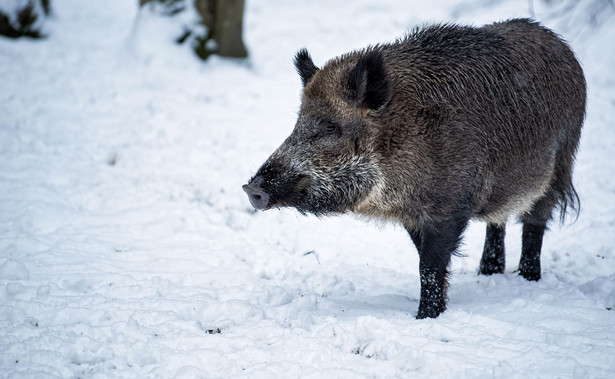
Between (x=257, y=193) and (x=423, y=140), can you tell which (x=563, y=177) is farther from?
(x=257, y=193)

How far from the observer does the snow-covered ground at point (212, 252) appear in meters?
3.73

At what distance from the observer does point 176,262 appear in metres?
5.52

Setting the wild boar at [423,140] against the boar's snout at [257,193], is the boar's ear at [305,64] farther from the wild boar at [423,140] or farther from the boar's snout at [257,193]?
the boar's snout at [257,193]

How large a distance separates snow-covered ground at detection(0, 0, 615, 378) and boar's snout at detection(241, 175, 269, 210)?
31.7 inches

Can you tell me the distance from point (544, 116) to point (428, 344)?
2.15 meters


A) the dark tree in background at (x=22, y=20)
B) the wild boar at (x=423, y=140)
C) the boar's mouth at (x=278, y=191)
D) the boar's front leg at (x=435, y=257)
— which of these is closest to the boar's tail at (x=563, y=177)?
the wild boar at (x=423, y=140)

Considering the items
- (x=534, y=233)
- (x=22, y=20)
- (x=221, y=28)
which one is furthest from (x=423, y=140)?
(x=22, y=20)

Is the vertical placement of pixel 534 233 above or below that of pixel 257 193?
below

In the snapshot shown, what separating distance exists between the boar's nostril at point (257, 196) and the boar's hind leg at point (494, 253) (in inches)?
93.1

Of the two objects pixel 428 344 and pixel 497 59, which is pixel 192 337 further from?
pixel 497 59

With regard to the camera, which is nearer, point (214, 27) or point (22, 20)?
point (214, 27)

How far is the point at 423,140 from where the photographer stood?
4316 millimetres

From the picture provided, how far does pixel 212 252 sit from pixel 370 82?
7.85 feet

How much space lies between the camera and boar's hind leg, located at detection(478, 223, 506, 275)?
5.59 metres
